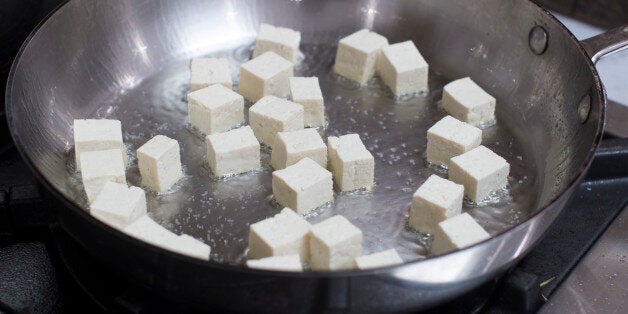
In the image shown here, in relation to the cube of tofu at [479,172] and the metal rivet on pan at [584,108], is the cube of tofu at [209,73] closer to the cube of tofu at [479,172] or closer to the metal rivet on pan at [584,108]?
the cube of tofu at [479,172]

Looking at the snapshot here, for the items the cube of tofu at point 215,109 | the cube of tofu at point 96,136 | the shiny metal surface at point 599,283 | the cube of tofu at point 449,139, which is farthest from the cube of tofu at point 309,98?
the shiny metal surface at point 599,283

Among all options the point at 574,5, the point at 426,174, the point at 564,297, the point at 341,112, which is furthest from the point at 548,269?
the point at 574,5

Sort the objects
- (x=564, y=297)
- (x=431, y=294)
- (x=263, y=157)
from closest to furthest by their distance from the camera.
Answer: (x=431, y=294) → (x=564, y=297) → (x=263, y=157)

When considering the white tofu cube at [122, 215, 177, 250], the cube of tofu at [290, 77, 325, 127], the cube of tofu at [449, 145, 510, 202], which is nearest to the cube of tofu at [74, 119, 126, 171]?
the white tofu cube at [122, 215, 177, 250]

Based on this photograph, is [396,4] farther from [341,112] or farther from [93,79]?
[93,79]

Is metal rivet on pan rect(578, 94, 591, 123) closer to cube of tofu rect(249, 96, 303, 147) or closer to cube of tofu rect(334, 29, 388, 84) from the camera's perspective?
cube of tofu rect(334, 29, 388, 84)

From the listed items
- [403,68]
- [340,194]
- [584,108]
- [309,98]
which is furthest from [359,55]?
[584,108]
